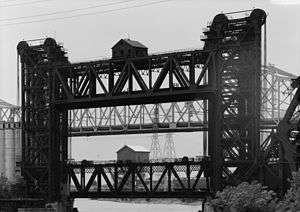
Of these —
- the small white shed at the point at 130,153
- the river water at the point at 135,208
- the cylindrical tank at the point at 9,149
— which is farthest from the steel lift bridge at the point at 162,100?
the small white shed at the point at 130,153

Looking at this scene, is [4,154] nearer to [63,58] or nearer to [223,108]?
[63,58]

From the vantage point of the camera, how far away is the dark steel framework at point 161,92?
78688 millimetres

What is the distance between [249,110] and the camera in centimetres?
7888

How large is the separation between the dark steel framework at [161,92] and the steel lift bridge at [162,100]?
0.39 ft

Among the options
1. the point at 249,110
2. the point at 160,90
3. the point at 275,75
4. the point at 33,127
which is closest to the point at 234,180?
the point at 249,110

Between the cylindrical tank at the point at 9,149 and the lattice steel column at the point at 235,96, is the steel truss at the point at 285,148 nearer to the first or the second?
the lattice steel column at the point at 235,96

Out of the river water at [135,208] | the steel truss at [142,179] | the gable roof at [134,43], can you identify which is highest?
the gable roof at [134,43]

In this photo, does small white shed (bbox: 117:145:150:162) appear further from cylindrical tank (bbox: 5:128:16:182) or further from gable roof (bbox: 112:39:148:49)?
gable roof (bbox: 112:39:148:49)

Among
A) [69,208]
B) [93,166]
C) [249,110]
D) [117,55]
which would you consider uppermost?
[117,55]

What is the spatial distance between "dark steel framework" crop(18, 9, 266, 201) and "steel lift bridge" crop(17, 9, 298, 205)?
4.7 inches

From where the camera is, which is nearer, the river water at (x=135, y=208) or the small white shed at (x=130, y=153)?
the river water at (x=135, y=208)

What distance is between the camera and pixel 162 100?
87062mm

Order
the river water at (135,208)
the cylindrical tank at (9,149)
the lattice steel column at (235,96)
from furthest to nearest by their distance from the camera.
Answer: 1. the cylindrical tank at (9,149)
2. the river water at (135,208)
3. the lattice steel column at (235,96)

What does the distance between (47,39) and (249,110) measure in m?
32.0
